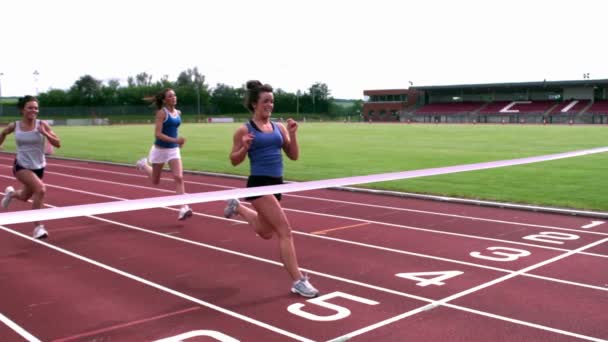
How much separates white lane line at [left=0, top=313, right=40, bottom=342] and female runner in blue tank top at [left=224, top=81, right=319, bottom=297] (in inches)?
85.7

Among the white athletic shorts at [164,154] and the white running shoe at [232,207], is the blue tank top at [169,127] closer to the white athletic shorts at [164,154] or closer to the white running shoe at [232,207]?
the white athletic shorts at [164,154]

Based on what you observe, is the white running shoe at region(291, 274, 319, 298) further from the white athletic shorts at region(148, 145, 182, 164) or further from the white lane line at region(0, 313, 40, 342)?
the white athletic shorts at region(148, 145, 182, 164)

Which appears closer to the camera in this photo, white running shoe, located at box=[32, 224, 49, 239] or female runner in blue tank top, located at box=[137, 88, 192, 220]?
white running shoe, located at box=[32, 224, 49, 239]

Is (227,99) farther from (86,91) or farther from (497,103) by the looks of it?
(497,103)

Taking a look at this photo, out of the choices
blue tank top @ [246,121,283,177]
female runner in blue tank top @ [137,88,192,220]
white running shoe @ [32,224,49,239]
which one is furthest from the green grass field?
white running shoe @ [32,224,49,239]

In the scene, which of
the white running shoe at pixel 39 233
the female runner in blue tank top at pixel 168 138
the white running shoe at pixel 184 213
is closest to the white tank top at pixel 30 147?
the white running shoe at pixel 39 233

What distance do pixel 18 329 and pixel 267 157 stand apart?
261 centimetres

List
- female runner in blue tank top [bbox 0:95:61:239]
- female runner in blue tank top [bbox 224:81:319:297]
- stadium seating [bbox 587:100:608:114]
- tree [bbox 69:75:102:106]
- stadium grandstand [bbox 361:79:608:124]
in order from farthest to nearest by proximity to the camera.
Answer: tree [bbox 69:75:102:106]
stadium grandstand [bbox 361:79:608:124]
stadium seating [bbox 587:100:608:114]
female runner in blue tank top [bbox 0:95:61:239]
female runner in blue tank top [bbox 224:81:319:297]

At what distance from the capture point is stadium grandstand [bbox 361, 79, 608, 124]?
249 feet

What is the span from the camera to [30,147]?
802 cm

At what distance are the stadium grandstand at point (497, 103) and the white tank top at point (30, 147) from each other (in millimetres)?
72842

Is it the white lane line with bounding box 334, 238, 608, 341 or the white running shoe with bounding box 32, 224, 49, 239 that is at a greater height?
the white running shoe with bounding box 32, 224, 49, 239

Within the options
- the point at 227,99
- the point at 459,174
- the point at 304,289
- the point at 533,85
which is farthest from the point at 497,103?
Result: the point at 304,289

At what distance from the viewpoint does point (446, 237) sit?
8281mm
